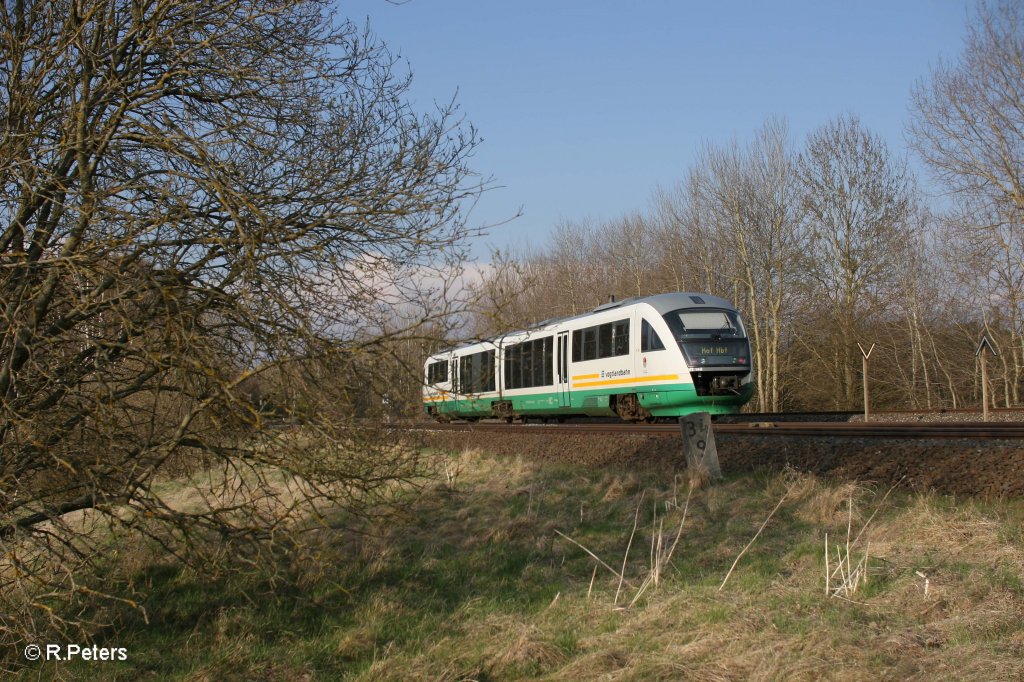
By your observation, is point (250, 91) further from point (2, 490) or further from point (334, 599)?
point (334, 599)

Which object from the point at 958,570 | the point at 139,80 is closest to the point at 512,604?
the point at 958,570

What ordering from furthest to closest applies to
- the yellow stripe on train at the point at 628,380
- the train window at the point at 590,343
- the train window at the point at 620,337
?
the train window at the point at 590,343, the train window at the point at 620,337, the yellow stripe on train at the point at 628,380

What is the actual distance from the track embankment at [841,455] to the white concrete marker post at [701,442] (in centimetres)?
59

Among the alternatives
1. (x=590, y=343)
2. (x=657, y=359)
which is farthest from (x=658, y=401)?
(x=590, y=343)

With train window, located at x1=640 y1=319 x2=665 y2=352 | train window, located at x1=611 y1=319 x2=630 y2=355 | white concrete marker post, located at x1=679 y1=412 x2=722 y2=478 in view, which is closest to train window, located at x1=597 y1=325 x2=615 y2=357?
train window, located at x1=611 y1=319 x2=630 y2=355

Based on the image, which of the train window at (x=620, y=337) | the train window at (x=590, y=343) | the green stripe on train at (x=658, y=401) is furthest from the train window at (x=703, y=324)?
the train window at (x=590, y=343)

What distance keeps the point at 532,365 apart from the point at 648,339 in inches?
218

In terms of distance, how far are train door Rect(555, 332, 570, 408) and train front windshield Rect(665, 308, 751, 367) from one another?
13.8 ft

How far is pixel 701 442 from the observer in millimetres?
10906

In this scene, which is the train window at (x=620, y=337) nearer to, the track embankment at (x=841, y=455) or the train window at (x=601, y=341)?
the train window at (x=601, y=341)

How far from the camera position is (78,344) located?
5781mm

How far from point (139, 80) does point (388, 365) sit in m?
3.01

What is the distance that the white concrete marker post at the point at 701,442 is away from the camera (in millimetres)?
10852

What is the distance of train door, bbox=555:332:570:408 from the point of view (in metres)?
20.9
